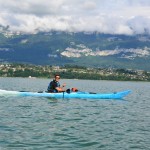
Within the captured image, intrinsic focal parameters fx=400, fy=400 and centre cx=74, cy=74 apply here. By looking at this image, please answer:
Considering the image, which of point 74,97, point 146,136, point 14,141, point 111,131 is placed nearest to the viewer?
→ point 14,141

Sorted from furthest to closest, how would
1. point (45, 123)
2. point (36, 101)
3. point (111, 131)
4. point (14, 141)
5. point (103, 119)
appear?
point (36, 101), point (103, 119), point (45, 123), point (111, 131), point (14, 141)

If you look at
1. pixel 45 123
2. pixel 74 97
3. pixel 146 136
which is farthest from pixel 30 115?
pixel 74 97

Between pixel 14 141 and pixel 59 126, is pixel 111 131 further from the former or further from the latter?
pixel 14 141

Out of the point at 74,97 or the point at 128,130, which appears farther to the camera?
the point at 74,97

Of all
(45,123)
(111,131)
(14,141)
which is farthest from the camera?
(45,123)

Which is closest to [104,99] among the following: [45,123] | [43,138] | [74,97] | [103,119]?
[74,97]

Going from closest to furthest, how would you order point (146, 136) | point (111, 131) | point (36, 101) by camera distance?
point (146, 136) < point (111, 131) < point (36, 101)

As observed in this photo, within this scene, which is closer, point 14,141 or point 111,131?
point 14,141

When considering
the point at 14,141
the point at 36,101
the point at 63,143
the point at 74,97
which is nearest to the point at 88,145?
the point at 63,143

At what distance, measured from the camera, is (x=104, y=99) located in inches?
2280

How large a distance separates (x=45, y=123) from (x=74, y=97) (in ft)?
83.9

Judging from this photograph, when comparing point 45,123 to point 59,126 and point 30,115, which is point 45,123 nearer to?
point 59,126

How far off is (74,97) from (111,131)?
2778 cm

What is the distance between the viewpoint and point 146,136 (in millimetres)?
26766
